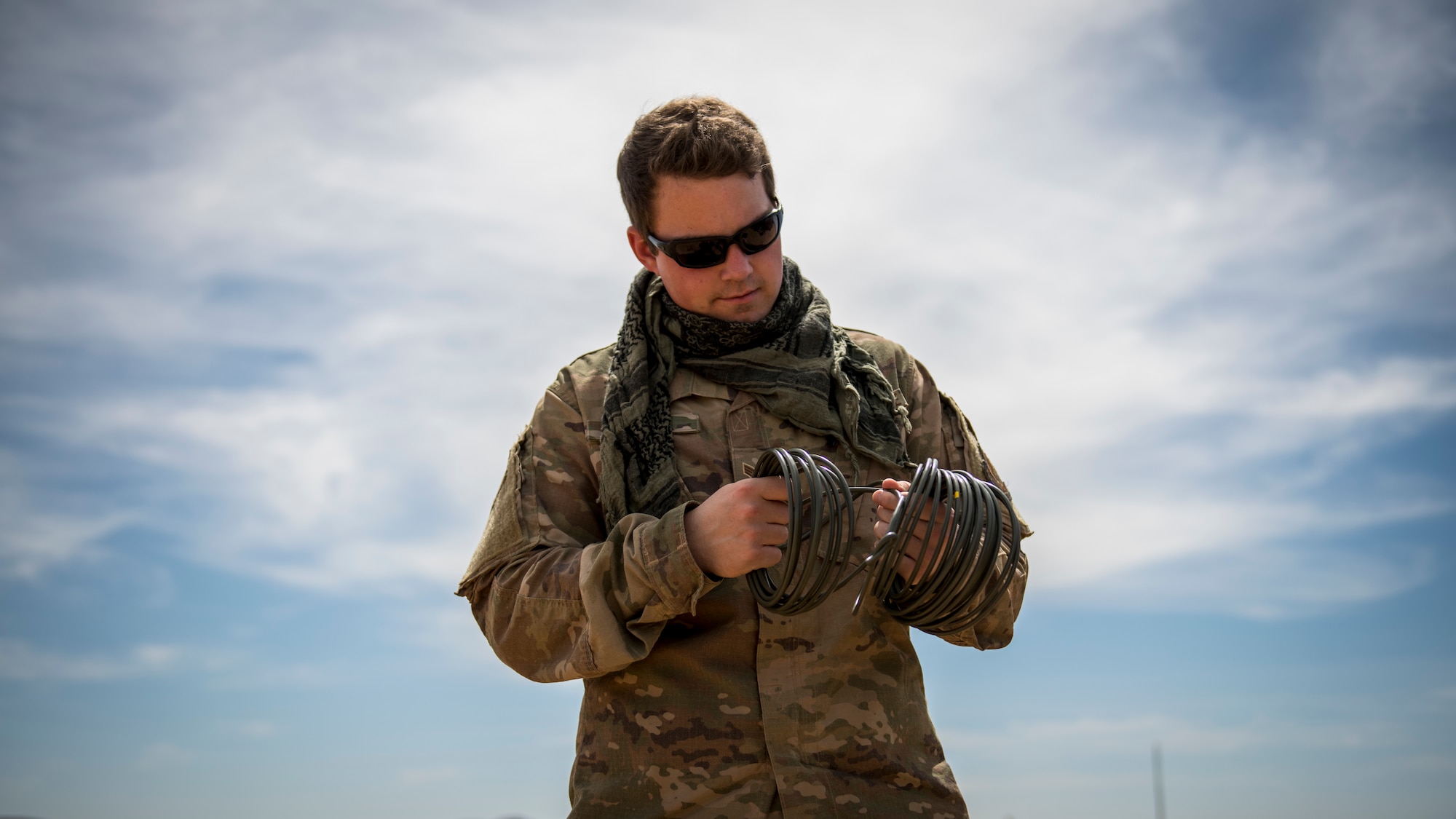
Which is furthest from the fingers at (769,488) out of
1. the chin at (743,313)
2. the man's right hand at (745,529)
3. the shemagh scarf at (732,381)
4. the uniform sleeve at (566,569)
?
the chin at (743,313)

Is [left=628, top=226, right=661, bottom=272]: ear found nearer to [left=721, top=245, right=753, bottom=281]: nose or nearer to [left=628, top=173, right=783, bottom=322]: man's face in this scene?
[left=628, top=173, right=783, bottom=322]: man's face

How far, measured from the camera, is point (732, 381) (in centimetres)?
370

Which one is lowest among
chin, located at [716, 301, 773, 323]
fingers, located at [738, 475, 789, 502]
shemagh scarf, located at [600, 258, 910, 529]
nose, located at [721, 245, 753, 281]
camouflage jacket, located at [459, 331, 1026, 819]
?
camouflage jacket, located at [459, 331, 1026, 819]

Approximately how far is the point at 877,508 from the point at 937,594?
28cm

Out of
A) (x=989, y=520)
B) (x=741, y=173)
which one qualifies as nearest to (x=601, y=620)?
(x=989, y=520)

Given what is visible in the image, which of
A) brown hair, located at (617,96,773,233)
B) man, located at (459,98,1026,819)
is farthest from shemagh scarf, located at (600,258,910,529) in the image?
brown hair, located at (617,96,773,233)

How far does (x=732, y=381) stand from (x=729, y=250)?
42 centimetres

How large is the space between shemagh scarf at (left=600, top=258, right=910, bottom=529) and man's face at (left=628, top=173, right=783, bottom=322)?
0.06m

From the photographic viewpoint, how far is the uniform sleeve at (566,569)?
320 centimetres

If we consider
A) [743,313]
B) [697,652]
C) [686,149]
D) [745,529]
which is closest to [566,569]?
[697,652]

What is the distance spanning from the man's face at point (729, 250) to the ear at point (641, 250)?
101mm

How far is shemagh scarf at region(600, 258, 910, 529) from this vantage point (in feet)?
11.8

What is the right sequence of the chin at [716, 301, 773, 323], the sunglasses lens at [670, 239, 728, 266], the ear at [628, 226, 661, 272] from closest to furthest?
the sunglasses lens at [670, 239, 728, 266] < the chin at [716, 301, 773, 323] < the ear at [628, 226, 661, 272]

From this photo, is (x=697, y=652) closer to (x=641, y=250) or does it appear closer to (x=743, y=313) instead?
(x=743, y=313)
